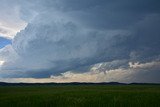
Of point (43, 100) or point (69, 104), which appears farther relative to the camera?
point (43, 100)

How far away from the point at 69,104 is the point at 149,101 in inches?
380

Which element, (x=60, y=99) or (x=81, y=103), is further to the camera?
(x=60, y=99)

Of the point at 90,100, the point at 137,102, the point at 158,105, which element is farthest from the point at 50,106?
the point at 158,105

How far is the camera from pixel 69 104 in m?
31.7

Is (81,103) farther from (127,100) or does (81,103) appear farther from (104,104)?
(127,100)

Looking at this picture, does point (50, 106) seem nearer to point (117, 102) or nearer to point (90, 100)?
point (90, 100)

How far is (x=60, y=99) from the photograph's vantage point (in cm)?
3519

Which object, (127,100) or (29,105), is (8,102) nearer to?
(29,105)

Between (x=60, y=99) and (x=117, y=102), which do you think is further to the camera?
(x=60, y=99)

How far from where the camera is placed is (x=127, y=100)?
1334 inches

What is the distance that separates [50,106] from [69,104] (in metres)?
2.20

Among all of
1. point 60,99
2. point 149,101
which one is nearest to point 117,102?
point 149,101

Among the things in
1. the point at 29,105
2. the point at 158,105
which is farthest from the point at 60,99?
the point at 158,105

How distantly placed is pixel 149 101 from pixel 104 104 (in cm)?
564
